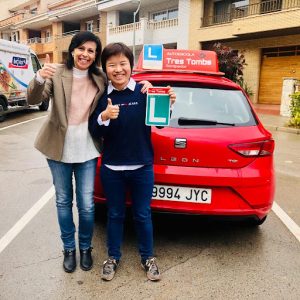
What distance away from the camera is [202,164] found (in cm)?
311

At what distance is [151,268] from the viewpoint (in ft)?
9.58

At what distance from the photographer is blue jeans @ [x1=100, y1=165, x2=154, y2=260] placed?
281 cm

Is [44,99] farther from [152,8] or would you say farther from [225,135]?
[152,8]

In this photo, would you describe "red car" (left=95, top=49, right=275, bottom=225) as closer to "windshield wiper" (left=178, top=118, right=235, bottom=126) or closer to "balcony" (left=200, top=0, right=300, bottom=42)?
"windshield wiper" (left=178, top=118, right=235, bottom=126)

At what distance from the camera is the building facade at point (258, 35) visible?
58.3 ft

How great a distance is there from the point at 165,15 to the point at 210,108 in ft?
82.9

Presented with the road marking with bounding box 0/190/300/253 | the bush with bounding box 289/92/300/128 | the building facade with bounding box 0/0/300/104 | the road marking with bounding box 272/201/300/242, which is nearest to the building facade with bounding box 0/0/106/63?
the building facade with bounding box 0/0/300/104

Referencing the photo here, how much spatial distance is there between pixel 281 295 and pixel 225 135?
1.28 metres

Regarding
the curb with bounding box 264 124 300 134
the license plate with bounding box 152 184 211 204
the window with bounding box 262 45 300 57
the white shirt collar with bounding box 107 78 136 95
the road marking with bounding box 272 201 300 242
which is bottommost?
the curb with bounding box 264 124 300 134

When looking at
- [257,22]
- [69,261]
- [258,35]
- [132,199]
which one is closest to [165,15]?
[258,35]

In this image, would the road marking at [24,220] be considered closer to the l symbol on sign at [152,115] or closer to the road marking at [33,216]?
the road marking at [33,216]

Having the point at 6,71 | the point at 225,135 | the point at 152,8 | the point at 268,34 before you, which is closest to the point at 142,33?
the point at 152,8

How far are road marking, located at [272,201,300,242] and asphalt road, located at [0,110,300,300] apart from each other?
0.15ft

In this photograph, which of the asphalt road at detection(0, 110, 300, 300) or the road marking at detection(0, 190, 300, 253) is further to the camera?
the road marking at detection(0, 190, 300, 253)
